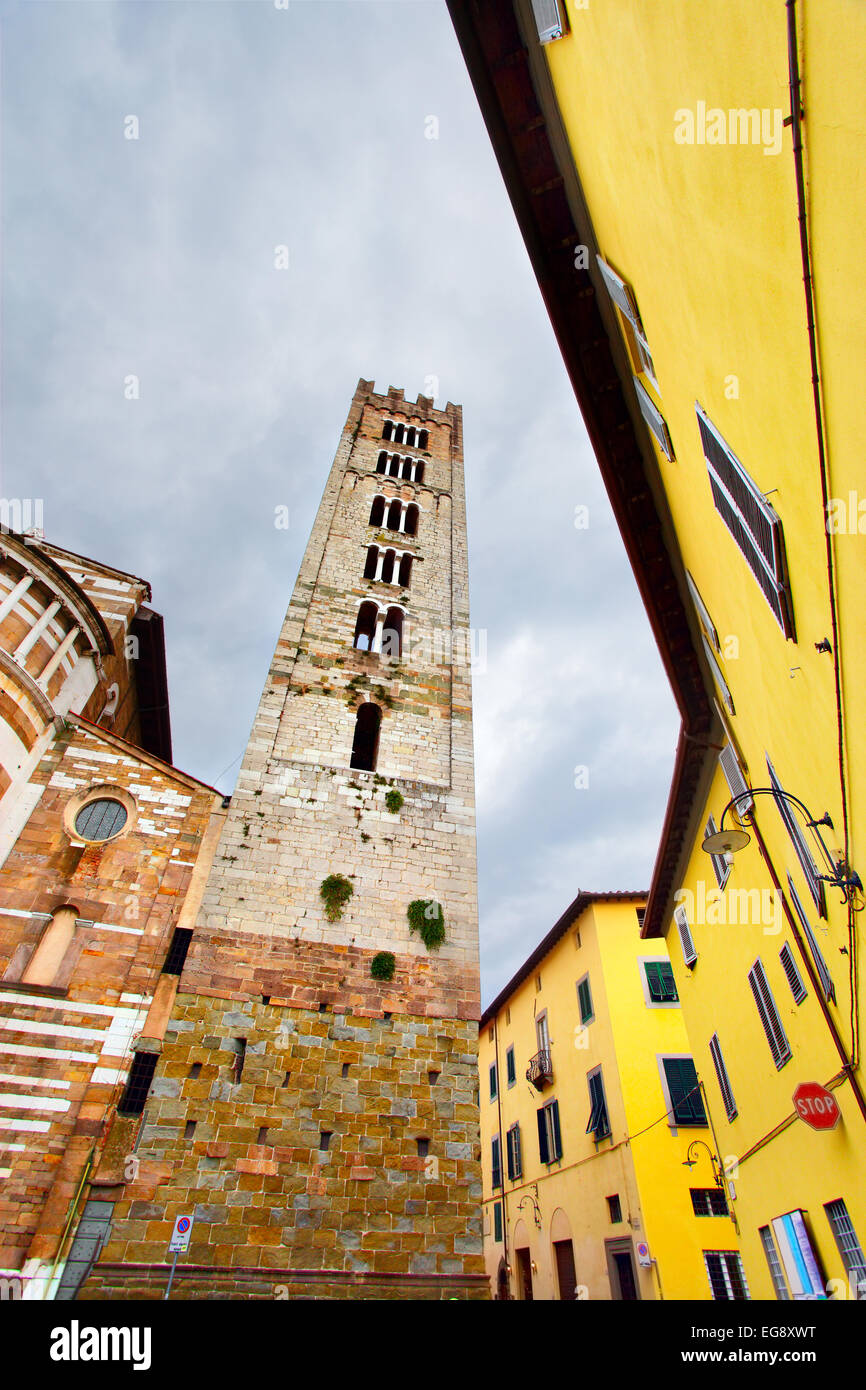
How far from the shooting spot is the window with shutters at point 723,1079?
1243 centimetres

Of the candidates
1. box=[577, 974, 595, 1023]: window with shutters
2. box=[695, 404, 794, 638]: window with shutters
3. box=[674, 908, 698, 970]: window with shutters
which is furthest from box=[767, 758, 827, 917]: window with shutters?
box=[577, 974, 595, 1023]: window with shutters

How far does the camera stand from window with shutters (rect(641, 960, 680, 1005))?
17922mm

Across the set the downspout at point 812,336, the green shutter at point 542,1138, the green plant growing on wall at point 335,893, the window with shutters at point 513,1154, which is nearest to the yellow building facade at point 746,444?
the downspout at point 812,336

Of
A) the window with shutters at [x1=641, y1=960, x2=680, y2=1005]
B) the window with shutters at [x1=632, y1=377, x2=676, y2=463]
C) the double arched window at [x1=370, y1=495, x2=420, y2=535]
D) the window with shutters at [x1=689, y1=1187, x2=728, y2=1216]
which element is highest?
the double arched window at [x1=370, y1=495, x2=420, y2=535]

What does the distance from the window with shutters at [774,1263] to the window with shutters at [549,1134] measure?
9680mm

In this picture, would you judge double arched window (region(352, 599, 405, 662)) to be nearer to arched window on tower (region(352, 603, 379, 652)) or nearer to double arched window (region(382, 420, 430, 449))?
arched window on tower (region(352, 603, 379, 652))

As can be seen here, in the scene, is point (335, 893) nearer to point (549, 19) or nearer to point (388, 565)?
point (388, 565)

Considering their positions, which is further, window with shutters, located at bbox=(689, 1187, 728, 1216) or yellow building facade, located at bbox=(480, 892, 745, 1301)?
window with shutters, located at bbox=(689, 1187, 728, 1216)

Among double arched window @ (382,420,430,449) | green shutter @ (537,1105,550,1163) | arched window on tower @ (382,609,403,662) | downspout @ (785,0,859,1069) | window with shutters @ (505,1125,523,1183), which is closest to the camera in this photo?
downspout @ (785,0,859,1069)

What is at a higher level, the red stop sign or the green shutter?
the green shutter

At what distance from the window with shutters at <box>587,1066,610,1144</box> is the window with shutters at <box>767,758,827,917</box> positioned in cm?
1212
